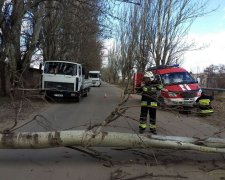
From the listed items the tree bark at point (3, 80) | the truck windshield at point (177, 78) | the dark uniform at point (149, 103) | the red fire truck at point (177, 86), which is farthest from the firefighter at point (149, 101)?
the tree bark at point (3, 80)

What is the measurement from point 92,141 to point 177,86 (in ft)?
41.9

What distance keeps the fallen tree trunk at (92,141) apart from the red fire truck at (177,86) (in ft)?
30.6

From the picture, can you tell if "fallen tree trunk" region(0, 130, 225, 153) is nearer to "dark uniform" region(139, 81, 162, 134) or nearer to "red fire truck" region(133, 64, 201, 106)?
A: "dark uniform" region(139, 81, 162, 134)

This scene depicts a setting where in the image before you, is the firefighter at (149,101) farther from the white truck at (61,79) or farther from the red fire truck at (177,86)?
the white truck at (61,79)

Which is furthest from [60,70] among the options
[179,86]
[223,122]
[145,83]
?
[145,83]

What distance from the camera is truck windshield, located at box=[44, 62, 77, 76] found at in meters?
24.2

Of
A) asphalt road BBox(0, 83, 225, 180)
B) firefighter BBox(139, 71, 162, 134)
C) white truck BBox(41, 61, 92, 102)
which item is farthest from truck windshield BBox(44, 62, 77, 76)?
asphalt road BBox(0, 83, 225, 180)

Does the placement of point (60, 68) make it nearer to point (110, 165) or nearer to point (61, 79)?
point (61, 79)

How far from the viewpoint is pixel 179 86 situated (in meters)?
19.6

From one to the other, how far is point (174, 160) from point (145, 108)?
341cm

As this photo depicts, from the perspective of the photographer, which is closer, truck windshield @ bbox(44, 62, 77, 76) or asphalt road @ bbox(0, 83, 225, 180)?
asphalt road @ bbox(0, 83, 225, 180)

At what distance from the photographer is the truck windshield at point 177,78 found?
20.3m

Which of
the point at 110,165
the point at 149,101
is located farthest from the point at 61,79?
the point at 110,165

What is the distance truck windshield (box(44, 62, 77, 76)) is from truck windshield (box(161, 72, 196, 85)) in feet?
19.7
